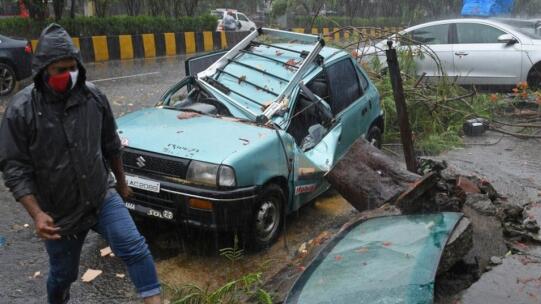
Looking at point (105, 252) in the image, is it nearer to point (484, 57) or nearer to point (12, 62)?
point (12, 62)

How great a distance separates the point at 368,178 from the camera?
15.2ft

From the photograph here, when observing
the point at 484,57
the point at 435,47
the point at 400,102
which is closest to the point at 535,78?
the point at 484,57

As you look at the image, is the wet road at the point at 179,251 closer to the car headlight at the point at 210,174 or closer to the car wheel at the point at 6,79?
the car headlight at the point at 210,174

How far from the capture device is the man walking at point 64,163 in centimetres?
263

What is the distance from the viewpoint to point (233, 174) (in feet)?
13.2

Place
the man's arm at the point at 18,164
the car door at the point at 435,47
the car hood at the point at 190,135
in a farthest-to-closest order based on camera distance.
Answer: the car door at the point at 435,47 < the car hood at the point at 190,135 < the man's arm at the point at 18,164

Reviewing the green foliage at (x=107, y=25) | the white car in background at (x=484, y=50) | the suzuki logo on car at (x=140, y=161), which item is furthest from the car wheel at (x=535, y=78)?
the green foliage at (x=107, y=25)

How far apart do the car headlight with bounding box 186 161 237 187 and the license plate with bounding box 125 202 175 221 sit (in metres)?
0.31

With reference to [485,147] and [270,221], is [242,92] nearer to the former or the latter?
[270,221]

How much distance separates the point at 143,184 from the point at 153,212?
22cm

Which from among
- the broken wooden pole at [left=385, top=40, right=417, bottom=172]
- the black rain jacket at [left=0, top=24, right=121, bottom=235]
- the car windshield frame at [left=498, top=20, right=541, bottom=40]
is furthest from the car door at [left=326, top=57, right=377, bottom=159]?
the car windshield frame at [left=498, top=20, right=541, bottom=40]

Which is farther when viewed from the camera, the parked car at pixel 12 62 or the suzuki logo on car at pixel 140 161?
the parked car at pixel 12 62

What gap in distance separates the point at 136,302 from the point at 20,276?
3.00 ft

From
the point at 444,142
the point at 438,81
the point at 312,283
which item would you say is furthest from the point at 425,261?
the point at 438,81
